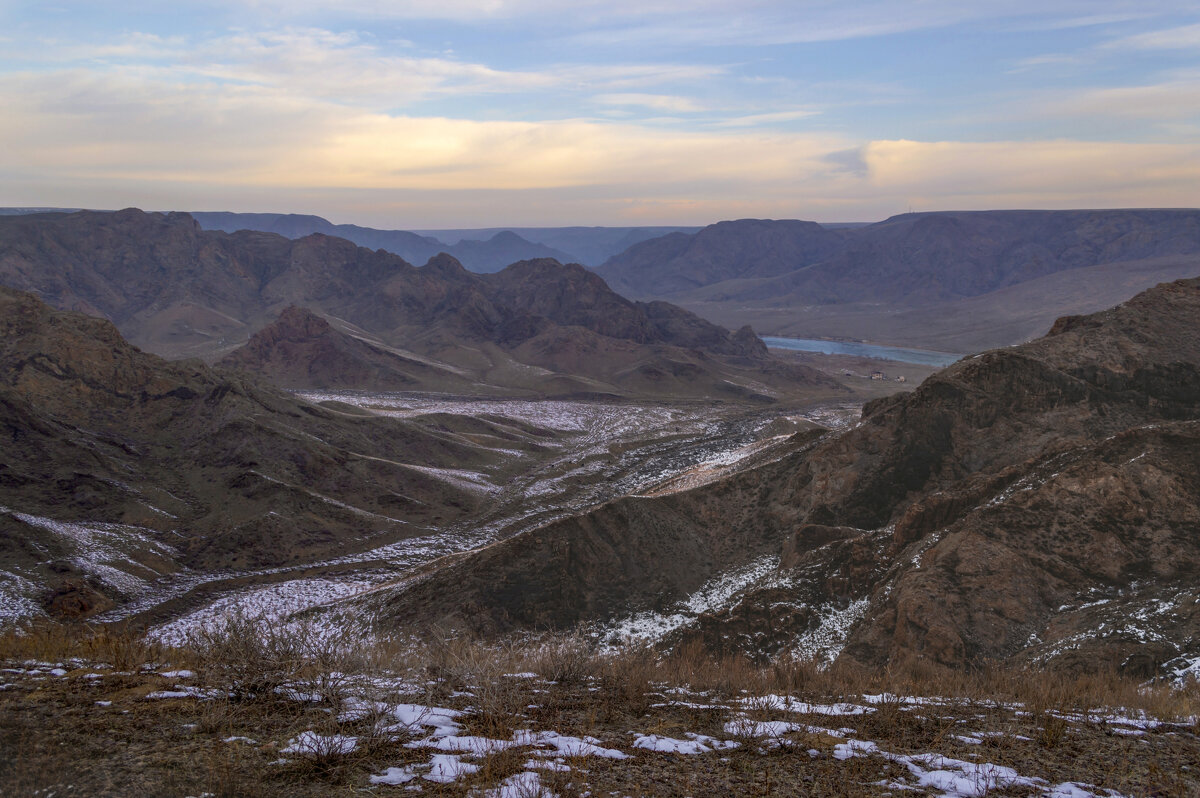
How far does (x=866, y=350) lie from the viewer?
17312 centimetres

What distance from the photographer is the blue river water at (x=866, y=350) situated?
155 metres

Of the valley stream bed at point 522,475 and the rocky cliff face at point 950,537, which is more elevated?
the rocky cliff face at point 950,537

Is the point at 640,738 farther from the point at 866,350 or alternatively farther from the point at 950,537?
the point at 866,350

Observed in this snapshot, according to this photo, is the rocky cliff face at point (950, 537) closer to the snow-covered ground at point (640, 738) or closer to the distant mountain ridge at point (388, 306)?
the snow-covered ground at point (640, 738)

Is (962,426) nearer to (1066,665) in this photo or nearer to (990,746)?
(1066,665)

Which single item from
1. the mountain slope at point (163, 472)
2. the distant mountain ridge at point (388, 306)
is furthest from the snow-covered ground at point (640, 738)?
the distant mountain ridge at point (388, 306)

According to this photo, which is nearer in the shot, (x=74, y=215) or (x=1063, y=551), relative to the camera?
(x=1063, y=551)

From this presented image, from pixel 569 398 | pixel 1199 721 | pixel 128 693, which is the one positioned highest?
pixel 128 693

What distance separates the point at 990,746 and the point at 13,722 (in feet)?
30.0

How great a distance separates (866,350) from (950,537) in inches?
6481

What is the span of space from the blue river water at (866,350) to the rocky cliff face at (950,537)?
12786 cm

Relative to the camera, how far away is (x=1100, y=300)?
565 ft

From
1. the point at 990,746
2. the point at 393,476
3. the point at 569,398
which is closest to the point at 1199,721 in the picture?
the point at 990,746

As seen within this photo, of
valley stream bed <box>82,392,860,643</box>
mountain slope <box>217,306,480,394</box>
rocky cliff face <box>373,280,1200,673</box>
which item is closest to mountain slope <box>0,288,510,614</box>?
valley stream bed <box>82,392,860,643</box>
